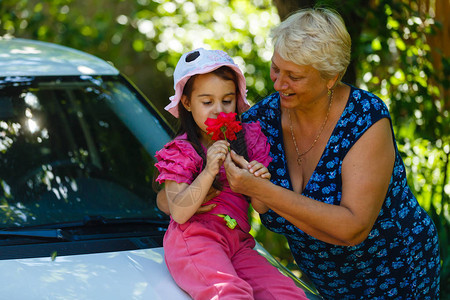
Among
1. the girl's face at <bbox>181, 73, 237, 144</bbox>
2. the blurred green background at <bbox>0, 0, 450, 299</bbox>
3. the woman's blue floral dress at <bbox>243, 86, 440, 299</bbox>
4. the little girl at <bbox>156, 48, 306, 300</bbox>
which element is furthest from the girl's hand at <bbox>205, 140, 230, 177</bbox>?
the blurred green background at <bbox>0, 0, 450, 299</bbox>

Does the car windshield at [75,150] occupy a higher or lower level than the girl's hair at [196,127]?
lower

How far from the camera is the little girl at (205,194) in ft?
7.93

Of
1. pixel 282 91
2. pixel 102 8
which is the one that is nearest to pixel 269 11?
pixel 102 8

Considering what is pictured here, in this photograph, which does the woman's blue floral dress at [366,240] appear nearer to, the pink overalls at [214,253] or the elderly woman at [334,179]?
the elderly woman at [334,179]

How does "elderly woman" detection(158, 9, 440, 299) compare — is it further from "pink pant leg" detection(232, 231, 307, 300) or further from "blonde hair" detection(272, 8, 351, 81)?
"pink pant leg" detection(232, 231, 307, 300)

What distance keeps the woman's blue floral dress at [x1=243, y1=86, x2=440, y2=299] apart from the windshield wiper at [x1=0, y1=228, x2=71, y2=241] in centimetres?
91

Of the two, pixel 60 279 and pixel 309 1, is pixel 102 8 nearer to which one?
pixel 309 1

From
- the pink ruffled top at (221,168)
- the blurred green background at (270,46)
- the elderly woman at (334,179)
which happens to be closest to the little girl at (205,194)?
the pink ruffled top at (221,168)

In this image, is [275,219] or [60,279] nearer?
[60,279]

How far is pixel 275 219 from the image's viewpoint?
288 centimetres

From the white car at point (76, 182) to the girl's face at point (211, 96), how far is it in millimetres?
641

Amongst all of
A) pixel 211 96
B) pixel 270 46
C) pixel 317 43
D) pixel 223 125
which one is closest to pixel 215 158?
pixel 223 125

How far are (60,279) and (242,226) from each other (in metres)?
0.77

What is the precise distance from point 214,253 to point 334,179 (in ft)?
2.03
